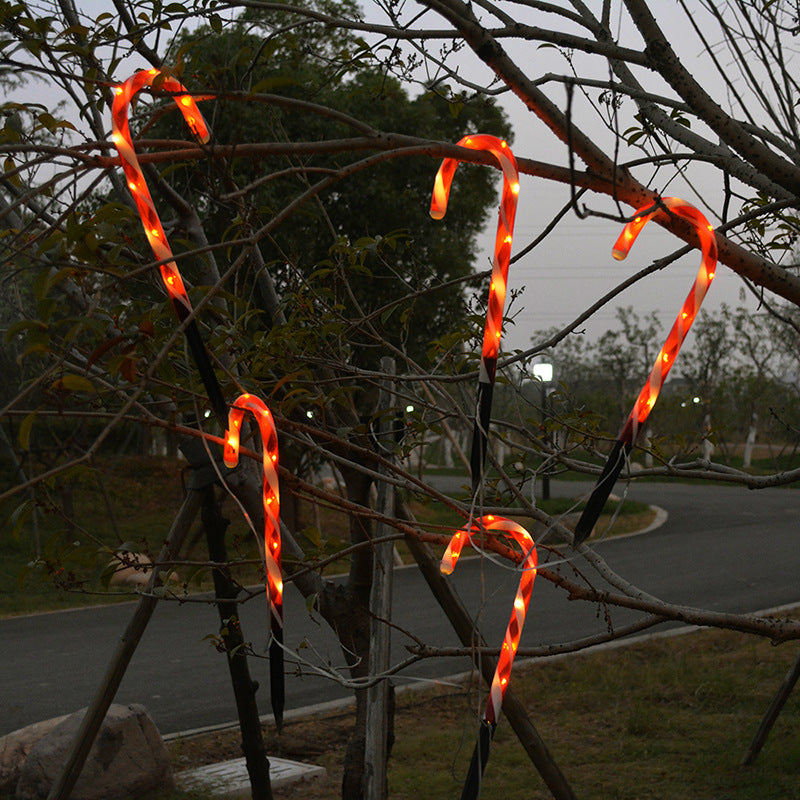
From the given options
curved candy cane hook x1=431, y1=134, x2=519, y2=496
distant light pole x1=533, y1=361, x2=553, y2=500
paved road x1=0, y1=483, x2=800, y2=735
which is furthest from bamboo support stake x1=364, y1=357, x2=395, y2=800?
curved candy cane hook x1=431, y1=134, x2=519, y2=496

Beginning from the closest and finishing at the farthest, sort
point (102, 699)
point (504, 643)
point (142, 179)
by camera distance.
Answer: point (142, 179), point (504, 643), point (102, 699)

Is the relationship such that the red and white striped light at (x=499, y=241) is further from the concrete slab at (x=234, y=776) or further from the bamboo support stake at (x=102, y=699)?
the concrete slab at (x=234, y=776)

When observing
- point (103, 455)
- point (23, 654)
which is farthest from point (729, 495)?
point (23, 654)

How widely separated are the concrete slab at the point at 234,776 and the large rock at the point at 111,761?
0.65 feet

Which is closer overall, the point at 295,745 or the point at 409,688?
the point at 295,745

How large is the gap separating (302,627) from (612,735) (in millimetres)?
4653

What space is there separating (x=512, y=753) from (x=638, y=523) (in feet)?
47.1

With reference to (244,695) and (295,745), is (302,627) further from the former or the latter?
(244,695)

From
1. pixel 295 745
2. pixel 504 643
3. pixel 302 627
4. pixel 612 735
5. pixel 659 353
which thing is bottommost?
pixel 302 627

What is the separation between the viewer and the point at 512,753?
229 inches

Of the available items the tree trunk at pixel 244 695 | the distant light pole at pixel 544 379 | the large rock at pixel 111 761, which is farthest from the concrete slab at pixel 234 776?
the distant light pole at pixel 544 379

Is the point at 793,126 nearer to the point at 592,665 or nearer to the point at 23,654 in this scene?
the point at 592,665

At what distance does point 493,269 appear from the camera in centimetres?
187

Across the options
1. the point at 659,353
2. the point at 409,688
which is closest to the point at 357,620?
the point at 659,353
